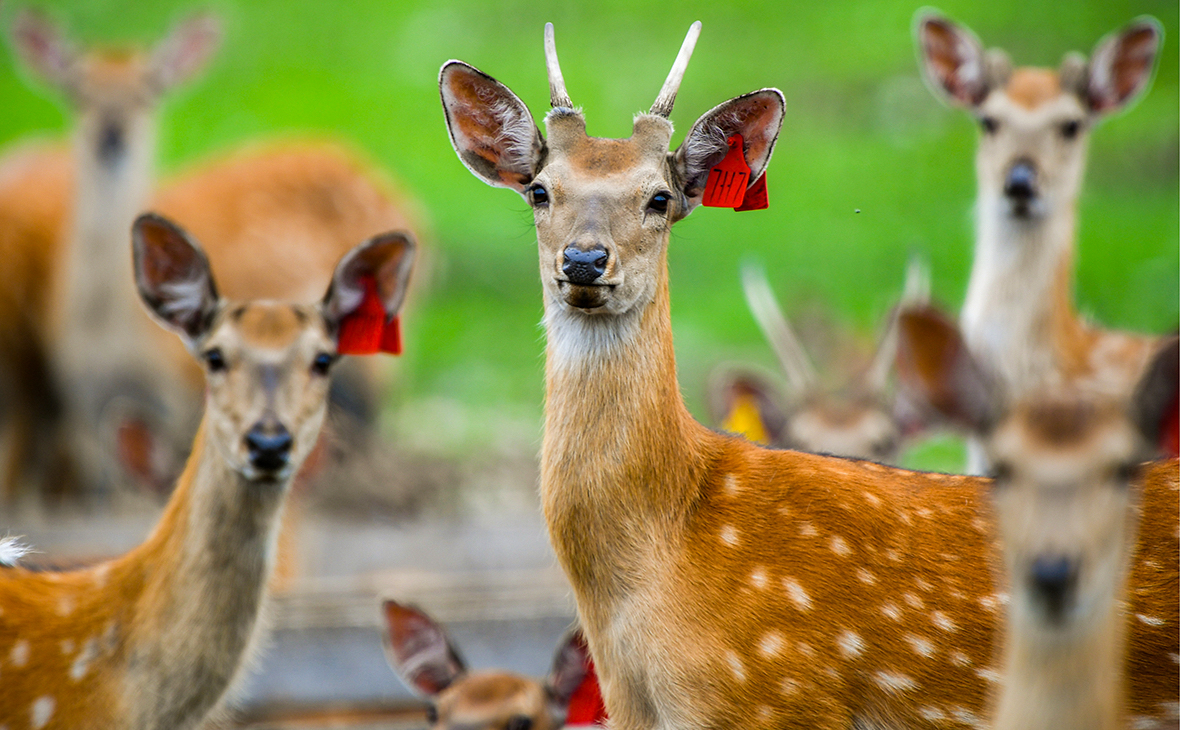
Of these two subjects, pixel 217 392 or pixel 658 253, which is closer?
pixel 658 253

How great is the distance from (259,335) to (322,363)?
0.58ft

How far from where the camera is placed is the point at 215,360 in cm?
338

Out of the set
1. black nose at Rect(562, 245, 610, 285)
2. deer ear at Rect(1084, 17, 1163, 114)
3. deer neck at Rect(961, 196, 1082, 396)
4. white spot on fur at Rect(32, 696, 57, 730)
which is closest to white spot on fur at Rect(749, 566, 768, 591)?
black nose at Rect(562, 245, 610, 285)

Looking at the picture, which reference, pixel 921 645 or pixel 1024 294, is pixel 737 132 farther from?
pixel 1024 294

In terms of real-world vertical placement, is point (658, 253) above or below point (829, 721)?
above

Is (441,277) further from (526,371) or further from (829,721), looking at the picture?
(829,721)

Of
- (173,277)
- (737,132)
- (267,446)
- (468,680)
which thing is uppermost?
(737,132)

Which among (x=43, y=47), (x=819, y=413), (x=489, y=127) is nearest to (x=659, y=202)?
(x=489, y=127)

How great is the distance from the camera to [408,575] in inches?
226

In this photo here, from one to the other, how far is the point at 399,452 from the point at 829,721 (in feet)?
19.0

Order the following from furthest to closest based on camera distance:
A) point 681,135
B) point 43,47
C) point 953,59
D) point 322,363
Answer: point 681,135 → point 43,47 → point 953,59 → point 322,363

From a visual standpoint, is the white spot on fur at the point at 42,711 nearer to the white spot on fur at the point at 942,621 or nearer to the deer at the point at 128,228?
the white spot on fur at the point at 942,621

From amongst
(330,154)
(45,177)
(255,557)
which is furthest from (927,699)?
(45,177)

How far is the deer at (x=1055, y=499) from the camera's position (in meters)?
1.94
